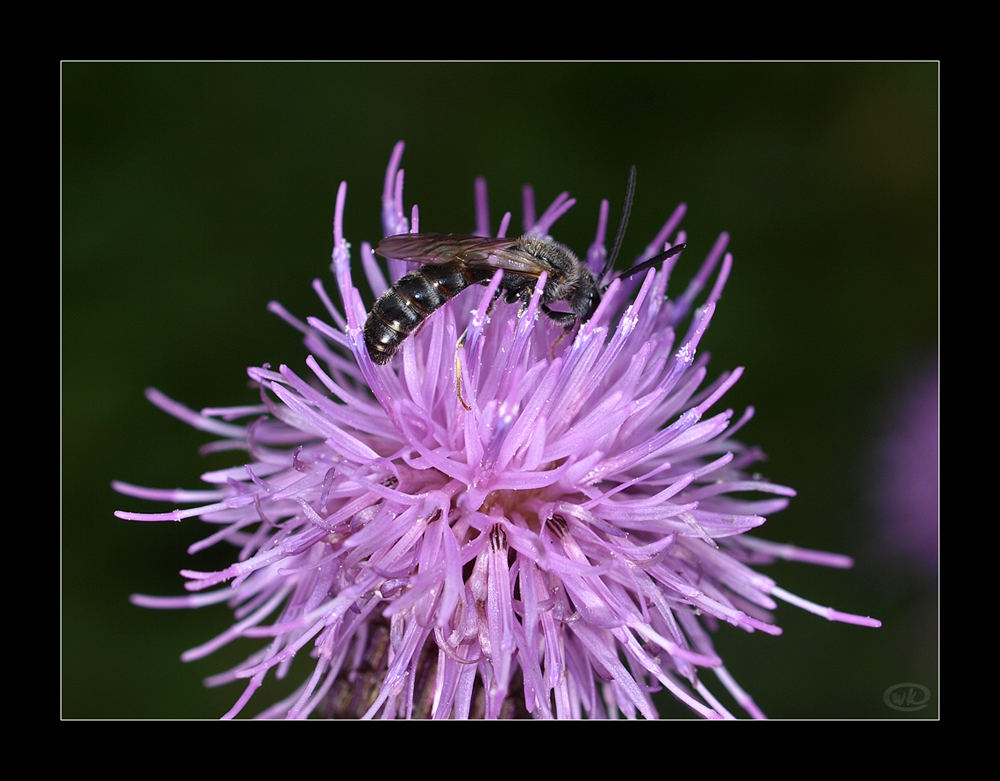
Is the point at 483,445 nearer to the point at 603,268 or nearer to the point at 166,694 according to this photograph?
the point at 603,268

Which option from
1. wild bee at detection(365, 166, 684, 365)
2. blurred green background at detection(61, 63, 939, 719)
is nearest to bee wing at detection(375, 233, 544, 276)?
wild bee at detection(365, 166, 684, 365)

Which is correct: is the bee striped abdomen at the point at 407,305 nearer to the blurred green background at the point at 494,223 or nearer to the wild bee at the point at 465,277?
the wild bee at the point at 465,277

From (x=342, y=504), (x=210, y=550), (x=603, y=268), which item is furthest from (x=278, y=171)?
(x=342, y=504)

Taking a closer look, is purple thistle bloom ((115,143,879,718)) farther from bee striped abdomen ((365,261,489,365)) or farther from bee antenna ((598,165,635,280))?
bee antenna ((598,165,635,280))

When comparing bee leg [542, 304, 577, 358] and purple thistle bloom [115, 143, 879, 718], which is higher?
bee leg [542, 304, 577, 358]

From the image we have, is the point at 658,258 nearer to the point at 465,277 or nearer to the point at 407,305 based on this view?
the point at 465,277
